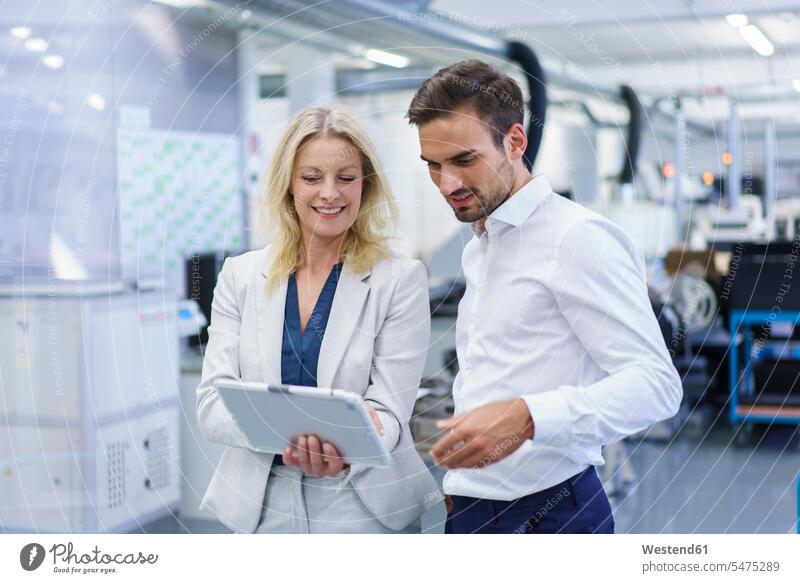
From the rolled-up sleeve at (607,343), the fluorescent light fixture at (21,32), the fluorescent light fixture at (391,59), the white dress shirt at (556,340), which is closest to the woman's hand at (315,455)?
the white dress shirt at (556,340)

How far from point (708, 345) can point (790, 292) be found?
146 centimetres

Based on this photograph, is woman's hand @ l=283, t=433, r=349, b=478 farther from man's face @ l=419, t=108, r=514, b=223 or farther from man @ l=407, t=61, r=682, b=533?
man's face @ l=419, t=108, r=514, b=223

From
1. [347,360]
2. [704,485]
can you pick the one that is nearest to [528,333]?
[347,360]

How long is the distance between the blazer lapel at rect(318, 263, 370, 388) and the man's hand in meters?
0.27

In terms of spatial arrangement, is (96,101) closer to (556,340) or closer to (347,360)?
(347,360)

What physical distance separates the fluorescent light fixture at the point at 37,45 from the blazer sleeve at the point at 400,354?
11.0ft

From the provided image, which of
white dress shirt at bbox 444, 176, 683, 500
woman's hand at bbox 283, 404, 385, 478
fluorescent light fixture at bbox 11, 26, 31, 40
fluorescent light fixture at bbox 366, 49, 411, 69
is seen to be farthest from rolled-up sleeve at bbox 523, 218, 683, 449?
fluorescent light fixture at bbox 366, 49, 411, 69

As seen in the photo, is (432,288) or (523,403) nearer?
(523,403)

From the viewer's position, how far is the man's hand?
4.84 ft

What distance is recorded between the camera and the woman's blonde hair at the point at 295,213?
170 centimetres

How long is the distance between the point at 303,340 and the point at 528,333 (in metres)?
0.42

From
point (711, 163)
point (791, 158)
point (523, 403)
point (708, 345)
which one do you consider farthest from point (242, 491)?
point (711, 163)

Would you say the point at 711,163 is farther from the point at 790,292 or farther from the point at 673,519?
the point at 673,519
